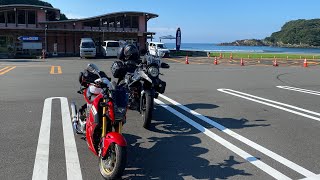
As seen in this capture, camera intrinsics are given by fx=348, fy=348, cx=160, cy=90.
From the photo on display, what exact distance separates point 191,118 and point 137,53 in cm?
183

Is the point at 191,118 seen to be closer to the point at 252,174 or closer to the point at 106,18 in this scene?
the point at 252,174

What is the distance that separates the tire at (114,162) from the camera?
3.73m

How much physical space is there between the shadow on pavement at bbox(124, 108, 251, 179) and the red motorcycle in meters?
0.30

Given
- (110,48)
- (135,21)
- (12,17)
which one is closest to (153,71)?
(110,48)

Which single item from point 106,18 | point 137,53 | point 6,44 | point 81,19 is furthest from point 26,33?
point 137,53

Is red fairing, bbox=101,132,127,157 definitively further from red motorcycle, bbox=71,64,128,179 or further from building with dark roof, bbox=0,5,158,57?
building with dark roof, bbox=0,5,158,57

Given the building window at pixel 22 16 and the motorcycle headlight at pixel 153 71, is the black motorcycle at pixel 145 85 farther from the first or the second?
the building window at pixel 22 16

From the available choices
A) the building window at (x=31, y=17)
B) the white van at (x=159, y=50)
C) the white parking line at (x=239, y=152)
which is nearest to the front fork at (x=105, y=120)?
the white parking line at (x=239, y=152)

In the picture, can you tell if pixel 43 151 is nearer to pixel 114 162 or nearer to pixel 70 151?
pixel 70 151

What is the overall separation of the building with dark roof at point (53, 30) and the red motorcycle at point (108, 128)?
3488 cm

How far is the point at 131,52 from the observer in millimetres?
7484

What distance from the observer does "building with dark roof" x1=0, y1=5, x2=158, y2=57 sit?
133ft

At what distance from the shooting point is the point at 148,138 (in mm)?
5719

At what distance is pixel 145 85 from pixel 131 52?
3.97 feet
